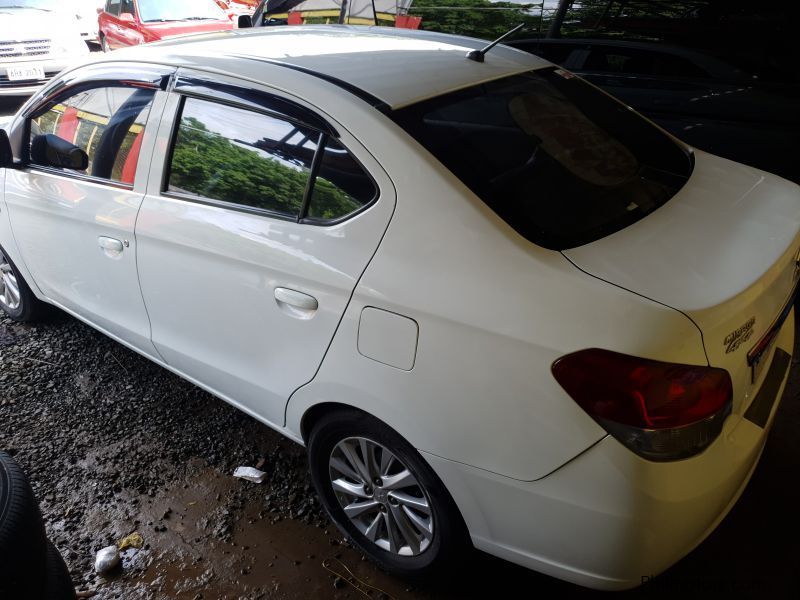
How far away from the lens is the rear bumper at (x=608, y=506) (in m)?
1.54

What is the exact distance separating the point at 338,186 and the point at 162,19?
817cm

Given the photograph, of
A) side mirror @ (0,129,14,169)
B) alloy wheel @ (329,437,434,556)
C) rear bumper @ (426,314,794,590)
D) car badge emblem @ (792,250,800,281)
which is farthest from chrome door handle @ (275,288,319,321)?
side mirror @ (0,129,14,169)

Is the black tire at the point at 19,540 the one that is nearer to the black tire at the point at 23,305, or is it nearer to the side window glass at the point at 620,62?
the black tire at the point at 23,305

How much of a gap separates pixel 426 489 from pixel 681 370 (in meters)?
0.82

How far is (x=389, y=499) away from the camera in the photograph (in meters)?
2.10

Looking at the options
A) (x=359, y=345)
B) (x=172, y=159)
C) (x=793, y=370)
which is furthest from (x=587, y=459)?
(x=793, y=370)

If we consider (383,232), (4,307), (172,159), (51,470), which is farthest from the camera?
(4,307)

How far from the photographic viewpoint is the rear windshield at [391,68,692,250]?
180 cm

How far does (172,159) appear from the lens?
→ 241cm

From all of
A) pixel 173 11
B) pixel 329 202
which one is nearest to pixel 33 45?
pixel 173 11

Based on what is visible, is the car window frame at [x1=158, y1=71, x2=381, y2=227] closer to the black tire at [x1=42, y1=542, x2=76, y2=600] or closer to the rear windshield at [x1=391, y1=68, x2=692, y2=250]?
the rear windshield at [x1=391, y1=68, x2=692, y2=250]

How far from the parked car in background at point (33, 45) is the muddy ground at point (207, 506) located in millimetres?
5860

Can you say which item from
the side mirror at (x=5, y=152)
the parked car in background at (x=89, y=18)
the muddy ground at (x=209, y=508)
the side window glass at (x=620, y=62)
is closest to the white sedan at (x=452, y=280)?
the muddy ground at (x=209, y=508)

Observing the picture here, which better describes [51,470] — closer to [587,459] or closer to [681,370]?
[587,459]
